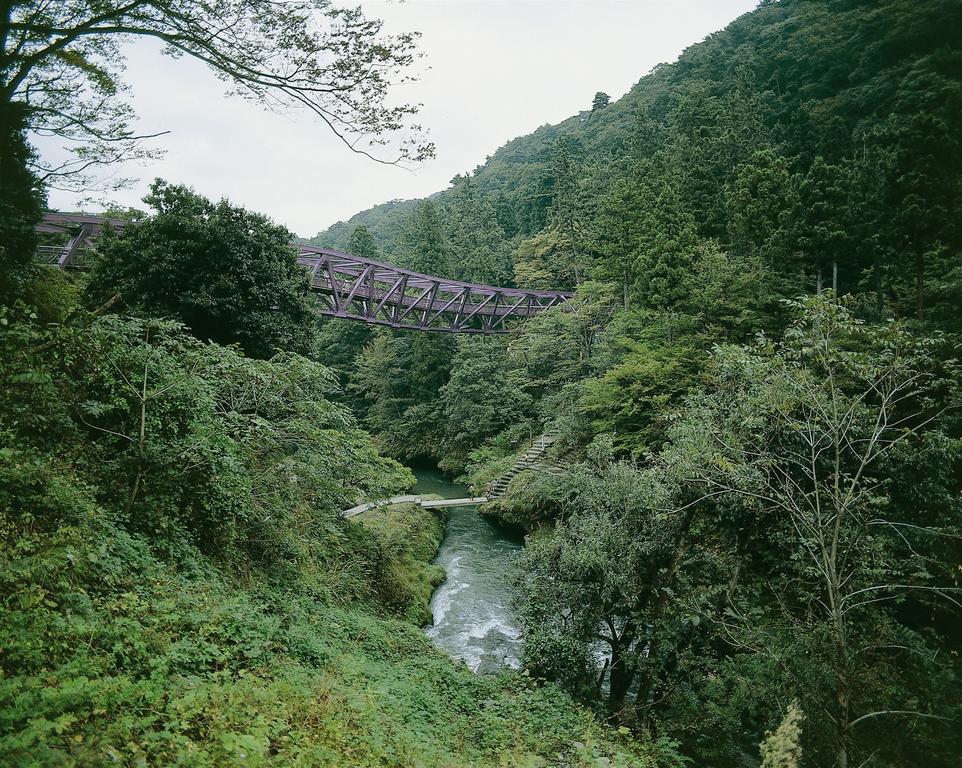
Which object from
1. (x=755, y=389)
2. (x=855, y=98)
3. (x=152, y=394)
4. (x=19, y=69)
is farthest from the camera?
(x=855, y=98)

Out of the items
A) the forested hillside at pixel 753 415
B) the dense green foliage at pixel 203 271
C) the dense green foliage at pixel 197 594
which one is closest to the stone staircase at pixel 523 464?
the forested hillside at pixel 753 415

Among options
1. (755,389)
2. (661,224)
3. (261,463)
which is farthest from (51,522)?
(661,224)

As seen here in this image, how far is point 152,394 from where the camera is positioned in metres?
5.04

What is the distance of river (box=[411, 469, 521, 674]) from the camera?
30.5ft

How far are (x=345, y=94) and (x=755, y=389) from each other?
5714 millimetres

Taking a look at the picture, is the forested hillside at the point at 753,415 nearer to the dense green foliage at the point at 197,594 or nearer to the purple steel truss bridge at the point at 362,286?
the dense green foliage at the point at 197,594

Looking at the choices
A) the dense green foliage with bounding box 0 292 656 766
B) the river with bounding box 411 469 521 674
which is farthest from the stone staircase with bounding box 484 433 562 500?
the dense green foliage with bounding box 0 292 656 766

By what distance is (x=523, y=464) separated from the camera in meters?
18.4

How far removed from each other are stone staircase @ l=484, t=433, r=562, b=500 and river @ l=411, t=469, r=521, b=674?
1.04 metres

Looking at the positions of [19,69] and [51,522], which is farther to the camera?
[19,69]

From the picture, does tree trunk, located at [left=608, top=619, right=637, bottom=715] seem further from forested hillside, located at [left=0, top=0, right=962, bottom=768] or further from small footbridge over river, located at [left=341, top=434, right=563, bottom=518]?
small footbridge over river, located at [left=341, top=434, right=563, bottom=518]

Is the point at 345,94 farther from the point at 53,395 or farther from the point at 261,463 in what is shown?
the point at 261,463

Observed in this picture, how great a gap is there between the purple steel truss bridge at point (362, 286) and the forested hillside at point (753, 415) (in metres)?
2.07

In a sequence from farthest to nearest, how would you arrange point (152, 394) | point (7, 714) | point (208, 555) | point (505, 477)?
1. point (505, 477)
2. point (208, 555)
3. point (152, 394)
4. point (7, 714)
